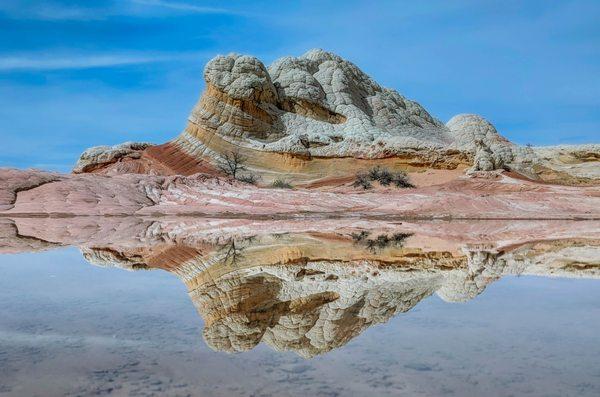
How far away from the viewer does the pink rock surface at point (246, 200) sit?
19562 millimetres

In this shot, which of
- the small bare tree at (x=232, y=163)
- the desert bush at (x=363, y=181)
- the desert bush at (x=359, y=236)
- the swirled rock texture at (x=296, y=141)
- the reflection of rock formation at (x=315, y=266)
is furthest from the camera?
the swirled rock texture at (x=296, y=141)

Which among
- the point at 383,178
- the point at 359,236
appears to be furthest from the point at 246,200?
the point at 383,178

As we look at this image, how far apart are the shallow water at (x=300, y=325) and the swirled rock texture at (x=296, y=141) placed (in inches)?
993

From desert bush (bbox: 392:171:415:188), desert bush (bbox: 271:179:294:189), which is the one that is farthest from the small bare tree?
desert bush (bbox: 392:171:415:188)

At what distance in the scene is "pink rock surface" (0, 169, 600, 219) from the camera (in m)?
19.6

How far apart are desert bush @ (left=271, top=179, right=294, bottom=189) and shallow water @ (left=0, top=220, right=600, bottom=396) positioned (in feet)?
79.0

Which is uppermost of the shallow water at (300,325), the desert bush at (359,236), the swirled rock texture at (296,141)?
the swirled rock texture at (296,141)

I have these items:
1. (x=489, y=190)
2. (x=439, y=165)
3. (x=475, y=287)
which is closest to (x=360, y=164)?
(x=439, y=165)

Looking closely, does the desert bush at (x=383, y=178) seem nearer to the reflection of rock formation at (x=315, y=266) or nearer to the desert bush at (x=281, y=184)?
the desert bush at (x=281, y=184)

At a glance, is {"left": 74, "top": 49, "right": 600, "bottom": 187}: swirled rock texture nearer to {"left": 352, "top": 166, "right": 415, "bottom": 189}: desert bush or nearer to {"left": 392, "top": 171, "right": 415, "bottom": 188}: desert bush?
{"left": 352, "top": 166, "right": 415, "bottom": 189}: desert bush

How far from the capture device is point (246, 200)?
21.2 meters

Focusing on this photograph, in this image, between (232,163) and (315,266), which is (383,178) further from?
(315,266)

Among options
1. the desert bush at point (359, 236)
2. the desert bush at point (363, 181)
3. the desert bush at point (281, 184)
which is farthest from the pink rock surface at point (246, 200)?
the desert bush at point (281, 184)

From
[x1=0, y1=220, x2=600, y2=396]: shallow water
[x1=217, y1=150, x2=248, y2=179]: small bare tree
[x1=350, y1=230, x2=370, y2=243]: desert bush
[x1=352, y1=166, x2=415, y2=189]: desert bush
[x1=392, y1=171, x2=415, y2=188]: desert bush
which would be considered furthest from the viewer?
[x1=217, y1=150, x2=248, y2=179]: small bare tree
